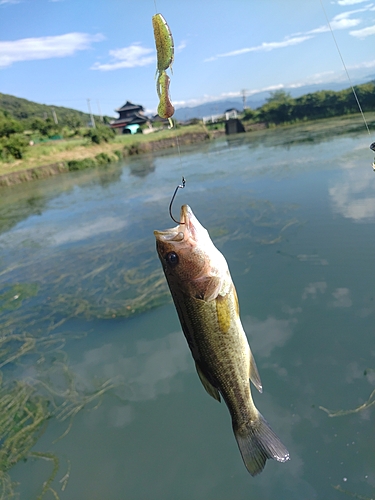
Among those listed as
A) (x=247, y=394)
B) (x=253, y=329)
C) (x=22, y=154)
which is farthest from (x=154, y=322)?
(x=22, y=154)

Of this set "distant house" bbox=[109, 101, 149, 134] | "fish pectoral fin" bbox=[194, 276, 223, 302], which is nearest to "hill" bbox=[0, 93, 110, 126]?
"distant house" bbox=[109, 101, 149, 134]

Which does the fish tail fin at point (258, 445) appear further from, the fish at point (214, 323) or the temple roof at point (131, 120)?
the temple roof at point (131, 120)

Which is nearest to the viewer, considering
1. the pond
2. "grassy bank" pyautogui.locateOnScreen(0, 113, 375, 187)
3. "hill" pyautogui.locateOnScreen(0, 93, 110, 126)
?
the pond

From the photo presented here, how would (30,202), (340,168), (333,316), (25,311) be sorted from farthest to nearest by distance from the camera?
(30,202) < (340,168) < (25,311) < (333,316)

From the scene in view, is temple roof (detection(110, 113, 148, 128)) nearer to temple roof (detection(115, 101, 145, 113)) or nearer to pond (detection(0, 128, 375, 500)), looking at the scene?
temple roof (detection(115, 101, 145, 113))

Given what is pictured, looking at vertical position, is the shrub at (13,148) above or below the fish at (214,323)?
above

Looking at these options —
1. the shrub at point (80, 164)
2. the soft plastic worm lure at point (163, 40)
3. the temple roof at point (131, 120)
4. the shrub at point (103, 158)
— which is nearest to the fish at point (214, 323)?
the soft plastic worm lure at point (163, 40)

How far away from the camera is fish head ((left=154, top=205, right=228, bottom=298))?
1.84m

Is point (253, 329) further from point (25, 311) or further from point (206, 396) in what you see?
point (25, 311)

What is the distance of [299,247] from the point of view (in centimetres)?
744

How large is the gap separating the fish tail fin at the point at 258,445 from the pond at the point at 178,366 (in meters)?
1.61

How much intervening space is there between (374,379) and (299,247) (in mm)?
3720

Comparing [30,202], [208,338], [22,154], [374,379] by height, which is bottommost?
[374,379]

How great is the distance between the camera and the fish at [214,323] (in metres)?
1.85
